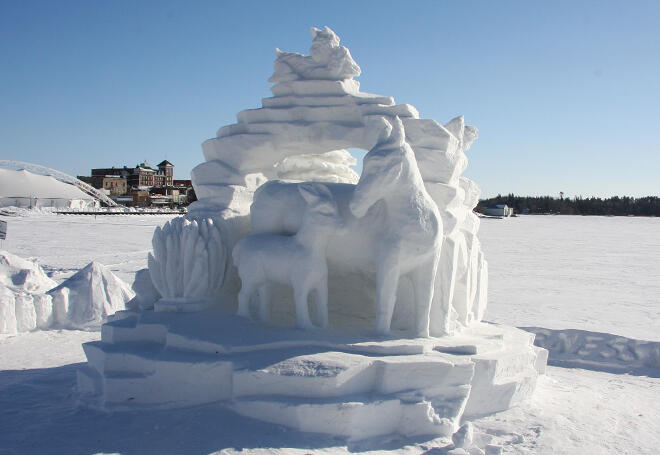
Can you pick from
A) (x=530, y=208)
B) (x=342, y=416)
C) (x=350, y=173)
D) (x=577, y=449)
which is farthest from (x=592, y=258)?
(x=530, y=208)

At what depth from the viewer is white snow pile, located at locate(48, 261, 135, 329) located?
23.8 feet

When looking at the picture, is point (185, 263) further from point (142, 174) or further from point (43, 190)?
point (142, 174)

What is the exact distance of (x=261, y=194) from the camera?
4844 millimetres

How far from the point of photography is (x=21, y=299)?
22.7 feet

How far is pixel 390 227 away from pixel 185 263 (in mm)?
2082

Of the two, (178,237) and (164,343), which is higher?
(178,237)

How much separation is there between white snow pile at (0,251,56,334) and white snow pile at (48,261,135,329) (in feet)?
0.58

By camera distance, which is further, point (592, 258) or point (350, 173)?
point (592, 258)

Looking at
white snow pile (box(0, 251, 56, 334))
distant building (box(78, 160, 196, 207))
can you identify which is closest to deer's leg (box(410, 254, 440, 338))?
white snow pile (box(0, 251, 56, 334))

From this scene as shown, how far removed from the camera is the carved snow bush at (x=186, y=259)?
4.91m

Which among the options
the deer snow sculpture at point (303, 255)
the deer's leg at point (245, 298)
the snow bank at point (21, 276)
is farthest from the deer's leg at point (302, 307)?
the snow bank at point (21, 276)

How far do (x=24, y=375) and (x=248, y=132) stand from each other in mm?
3502

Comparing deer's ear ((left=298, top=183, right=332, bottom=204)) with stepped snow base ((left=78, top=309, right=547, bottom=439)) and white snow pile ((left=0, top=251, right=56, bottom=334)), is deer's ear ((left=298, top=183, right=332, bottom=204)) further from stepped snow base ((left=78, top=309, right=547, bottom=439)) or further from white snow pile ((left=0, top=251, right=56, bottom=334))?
white snow pile ((left=0, top=251, right=56, bottom=334))

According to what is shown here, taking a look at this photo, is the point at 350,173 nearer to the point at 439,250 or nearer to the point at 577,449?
the point at 439,250
